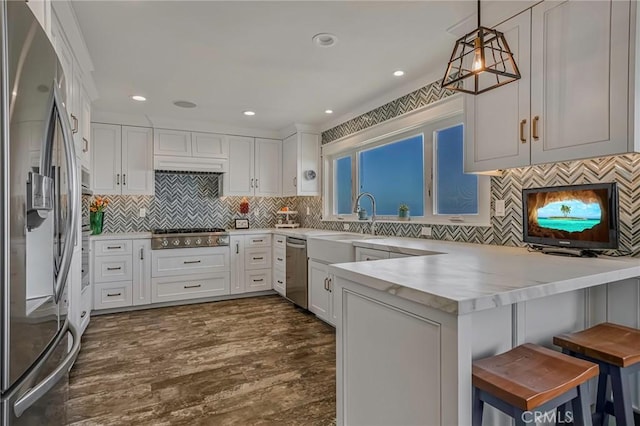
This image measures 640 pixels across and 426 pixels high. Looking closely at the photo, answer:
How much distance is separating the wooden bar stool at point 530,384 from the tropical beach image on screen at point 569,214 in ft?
2.92

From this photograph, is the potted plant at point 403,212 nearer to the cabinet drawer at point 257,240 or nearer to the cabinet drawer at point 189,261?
the cabinet drawer at point 257,240

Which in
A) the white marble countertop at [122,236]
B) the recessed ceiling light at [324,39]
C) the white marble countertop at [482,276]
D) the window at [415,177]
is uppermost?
the recessed ceiling light at [324,39]

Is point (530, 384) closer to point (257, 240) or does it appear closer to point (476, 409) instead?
point (476, 409)

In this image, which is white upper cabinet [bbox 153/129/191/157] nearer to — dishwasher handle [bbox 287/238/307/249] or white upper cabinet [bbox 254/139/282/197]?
white upper cabinet [bbox 254/139/282/197]

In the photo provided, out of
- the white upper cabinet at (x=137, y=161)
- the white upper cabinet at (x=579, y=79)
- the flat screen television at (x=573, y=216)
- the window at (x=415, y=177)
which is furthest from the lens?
the white upper cabinet at (x=137, y=161)

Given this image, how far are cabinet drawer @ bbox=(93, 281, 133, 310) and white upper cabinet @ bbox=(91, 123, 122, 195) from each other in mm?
1143

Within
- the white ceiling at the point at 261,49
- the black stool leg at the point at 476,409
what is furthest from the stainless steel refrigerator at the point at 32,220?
the black stool leg at the point at 476,409

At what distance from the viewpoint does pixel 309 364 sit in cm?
260

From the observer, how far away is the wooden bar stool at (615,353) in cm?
132

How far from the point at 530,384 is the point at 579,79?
148 cm

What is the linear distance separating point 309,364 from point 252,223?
3.13 meters

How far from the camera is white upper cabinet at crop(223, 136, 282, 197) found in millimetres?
4973

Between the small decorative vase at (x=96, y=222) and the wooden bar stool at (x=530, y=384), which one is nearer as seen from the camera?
the wooden bar stool at (x=530, y=384)

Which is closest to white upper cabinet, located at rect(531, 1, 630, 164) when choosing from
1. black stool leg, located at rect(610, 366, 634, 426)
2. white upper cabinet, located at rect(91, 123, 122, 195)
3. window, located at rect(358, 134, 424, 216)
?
black stool leg, located at rect(610, 366, 634, 426)
